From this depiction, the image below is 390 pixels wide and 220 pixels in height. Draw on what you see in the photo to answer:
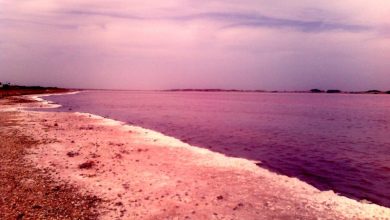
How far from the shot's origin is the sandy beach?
13930mm

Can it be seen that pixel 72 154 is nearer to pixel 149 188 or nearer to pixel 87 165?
pixel 87 165

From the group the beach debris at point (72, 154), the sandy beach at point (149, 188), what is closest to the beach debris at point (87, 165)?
the sandy beach at point (149, 188)

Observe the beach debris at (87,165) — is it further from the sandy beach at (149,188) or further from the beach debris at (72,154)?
the beach debris at (72,154)

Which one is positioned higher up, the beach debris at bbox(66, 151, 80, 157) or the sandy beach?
the beach debris at bbox(66, 151, 80, 157)

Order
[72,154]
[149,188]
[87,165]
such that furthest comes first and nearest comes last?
[72,154], [87,165], [149,188]

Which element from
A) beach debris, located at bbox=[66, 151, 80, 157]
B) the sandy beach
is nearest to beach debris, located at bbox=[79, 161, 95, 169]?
the sandy beach

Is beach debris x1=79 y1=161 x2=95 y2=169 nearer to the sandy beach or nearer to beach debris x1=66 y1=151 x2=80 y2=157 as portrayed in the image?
the sandy beach

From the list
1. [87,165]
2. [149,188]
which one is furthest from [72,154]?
[149,188]

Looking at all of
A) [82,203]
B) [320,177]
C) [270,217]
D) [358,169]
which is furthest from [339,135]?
[82,203]

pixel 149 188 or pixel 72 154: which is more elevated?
pixel 72 154

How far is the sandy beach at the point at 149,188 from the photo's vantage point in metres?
13.9

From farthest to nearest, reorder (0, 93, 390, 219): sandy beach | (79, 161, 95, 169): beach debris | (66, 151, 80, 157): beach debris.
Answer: (66, 151, 80, 157): beach debris, (79, 161, 95, 169): beach debris, (0, 93, 390, 219): sandy beach

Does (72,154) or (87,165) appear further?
(72,154)

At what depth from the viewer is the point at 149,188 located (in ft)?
55.7
